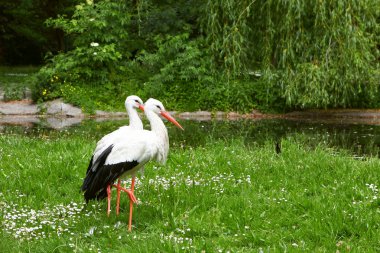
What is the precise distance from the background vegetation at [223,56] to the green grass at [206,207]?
23.6ft

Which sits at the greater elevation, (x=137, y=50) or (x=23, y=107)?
(x=137, y=50)

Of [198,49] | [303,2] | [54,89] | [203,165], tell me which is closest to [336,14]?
[303,2]

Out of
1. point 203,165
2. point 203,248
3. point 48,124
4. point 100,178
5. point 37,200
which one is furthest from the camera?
point 48,124

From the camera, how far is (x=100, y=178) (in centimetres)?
549

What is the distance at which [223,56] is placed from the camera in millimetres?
19109

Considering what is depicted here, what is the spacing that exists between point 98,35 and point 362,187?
15.1m

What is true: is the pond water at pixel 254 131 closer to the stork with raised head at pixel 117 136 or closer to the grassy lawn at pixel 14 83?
the grassy lawn at pixel 14 83

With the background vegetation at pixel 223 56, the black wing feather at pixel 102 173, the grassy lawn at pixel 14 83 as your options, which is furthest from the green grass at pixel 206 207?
the grassy lawn at pixel 14 83

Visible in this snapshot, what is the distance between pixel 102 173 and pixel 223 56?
13967 mm

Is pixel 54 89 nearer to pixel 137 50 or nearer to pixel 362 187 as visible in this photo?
pixel 137 50

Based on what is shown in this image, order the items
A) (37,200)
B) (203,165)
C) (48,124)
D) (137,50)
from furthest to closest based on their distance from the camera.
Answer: (137,50)
(48,124)
(203,165)
(37,200)

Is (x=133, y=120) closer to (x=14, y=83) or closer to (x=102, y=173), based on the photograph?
(x=102, y=173)

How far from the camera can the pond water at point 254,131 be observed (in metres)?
12.4

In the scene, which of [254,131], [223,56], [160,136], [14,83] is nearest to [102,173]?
[160,136]
